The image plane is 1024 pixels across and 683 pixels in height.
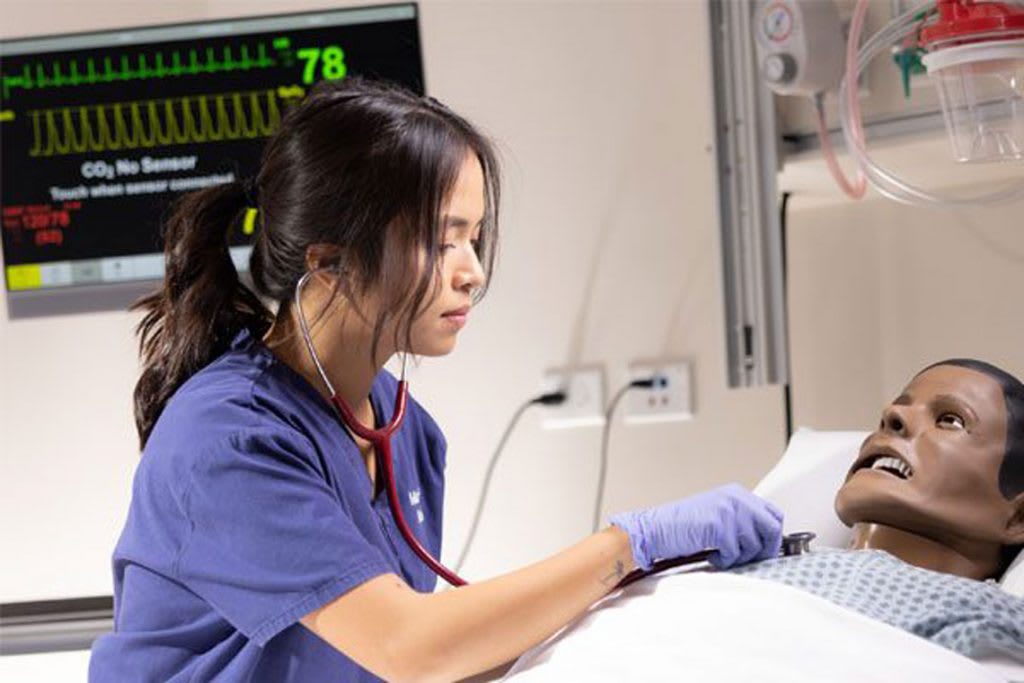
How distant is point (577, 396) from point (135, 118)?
1.12 metres

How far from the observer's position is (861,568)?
5.85 ft

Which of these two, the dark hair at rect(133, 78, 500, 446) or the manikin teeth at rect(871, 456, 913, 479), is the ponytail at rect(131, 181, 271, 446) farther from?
the manikin teeth at rect(871, 456, 913, 479)

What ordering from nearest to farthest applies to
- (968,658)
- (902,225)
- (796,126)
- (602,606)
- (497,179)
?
1. (968,658)
2. (602,606)
3. (497,179)
4. (796,126)
5. (902,225)

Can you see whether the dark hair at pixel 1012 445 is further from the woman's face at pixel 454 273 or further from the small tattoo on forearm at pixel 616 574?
the woman's face at pixel 454 273

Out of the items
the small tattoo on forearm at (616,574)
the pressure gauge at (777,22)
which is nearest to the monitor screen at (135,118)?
the pressure gauge at (777,22)

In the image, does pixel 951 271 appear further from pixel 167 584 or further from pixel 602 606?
pixel 167 584

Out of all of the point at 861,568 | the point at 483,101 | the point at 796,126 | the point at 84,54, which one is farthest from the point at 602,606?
the point at 84,54

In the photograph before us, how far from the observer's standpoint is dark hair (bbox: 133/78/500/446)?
170cm

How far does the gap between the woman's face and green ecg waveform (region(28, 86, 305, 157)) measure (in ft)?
5.52

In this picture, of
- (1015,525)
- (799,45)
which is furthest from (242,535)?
(799,45)

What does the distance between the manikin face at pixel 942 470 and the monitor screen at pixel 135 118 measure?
1626 mm

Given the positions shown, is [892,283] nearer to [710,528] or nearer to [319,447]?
[710,528]

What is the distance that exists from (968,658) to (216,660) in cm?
78

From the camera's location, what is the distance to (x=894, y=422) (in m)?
2.02
